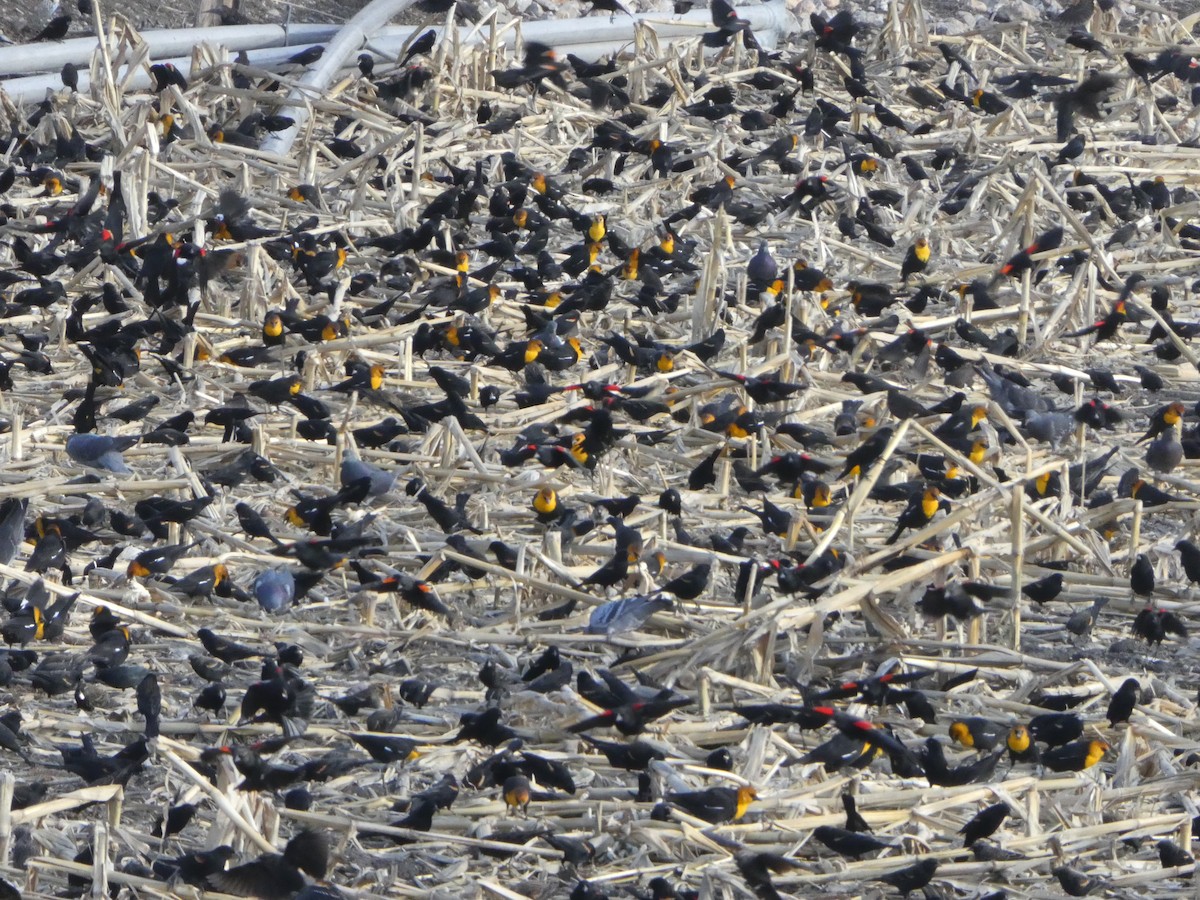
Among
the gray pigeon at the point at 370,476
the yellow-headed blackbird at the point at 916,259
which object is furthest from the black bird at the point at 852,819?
the yellow-headed blackbird at the point at 916,259

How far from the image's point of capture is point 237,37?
35.6 feet

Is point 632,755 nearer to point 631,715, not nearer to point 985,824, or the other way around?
point 631,715

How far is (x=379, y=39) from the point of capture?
10977 millimetres

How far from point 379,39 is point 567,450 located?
17.9 ft

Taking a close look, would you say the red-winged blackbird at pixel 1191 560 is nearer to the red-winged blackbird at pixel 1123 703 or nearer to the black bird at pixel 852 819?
the red-winged blackbird at pixel 1123 703

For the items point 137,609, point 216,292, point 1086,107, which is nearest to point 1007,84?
point 1086,107

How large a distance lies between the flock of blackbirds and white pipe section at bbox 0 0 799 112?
19cm

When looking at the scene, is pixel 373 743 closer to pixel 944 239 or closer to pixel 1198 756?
pixel 1198 756

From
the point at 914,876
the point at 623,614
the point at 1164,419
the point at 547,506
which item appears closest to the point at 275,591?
the point at 547,506

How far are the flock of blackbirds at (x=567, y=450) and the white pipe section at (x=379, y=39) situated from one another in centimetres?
19

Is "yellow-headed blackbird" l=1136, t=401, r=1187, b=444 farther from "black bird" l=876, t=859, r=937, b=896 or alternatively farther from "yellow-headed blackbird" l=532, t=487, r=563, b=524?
"black bird" l=876, t=859, r=937, b=896

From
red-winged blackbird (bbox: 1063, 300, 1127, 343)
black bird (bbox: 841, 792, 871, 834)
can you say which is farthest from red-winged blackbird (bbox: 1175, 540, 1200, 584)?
red-winged blackbird (bbox: 1063, 300, 1127, 343)

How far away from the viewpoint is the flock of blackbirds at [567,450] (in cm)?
454

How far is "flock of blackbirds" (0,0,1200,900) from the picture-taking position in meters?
4.54
